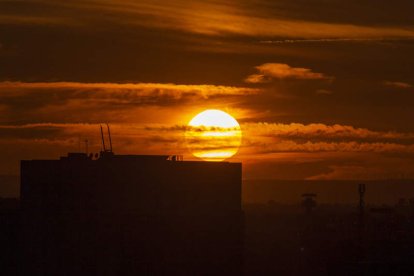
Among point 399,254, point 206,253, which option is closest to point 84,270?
point 206,253

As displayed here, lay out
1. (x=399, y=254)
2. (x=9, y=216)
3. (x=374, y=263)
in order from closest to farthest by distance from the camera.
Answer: (x=374, y=263), (x=9, y=216), (x=399, y=254)

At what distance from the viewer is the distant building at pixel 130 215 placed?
124812 millimetres

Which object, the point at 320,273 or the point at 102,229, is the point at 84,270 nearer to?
the point at 102,229

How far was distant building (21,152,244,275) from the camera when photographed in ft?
409

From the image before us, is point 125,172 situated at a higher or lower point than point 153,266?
higher

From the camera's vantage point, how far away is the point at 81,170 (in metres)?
128

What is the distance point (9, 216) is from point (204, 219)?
23.5 m

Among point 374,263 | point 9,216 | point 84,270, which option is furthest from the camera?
point 9,216

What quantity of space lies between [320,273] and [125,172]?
32857mm

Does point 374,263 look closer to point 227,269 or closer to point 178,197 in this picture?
point 227,269

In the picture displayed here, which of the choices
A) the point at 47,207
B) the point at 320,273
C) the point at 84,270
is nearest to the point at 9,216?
the point at 47,207

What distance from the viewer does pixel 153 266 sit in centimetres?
12325

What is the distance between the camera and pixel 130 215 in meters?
129

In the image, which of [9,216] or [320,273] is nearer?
[9,216]
